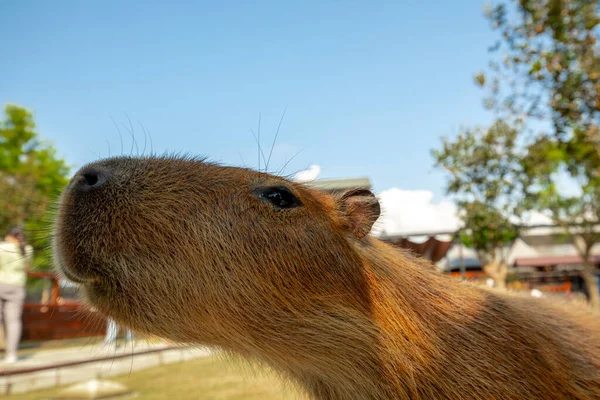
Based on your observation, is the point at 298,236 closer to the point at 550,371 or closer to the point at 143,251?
the point at 143,251

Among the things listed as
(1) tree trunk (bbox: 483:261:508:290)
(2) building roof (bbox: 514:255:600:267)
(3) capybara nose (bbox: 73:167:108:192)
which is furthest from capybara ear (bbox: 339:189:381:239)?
(2) building roof (bbox: 514:255:600:267)

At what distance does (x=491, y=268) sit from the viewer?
20.9 metres

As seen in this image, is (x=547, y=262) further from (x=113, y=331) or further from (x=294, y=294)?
(x=113, y=331)

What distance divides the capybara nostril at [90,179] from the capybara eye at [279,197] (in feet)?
1.74

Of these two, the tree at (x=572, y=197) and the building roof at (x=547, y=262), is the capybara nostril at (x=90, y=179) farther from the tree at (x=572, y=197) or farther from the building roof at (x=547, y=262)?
the building roof at (x=547, y=262)

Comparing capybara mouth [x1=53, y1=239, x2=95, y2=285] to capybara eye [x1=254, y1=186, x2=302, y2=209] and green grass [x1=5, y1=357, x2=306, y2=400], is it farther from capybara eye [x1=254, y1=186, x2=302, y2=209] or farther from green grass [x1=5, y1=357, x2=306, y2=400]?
green grass [x1=5, y1=357, x2=306, y2=400]

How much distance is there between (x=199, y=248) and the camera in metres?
1.56

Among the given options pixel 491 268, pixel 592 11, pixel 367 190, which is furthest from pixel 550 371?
pixel 491 268

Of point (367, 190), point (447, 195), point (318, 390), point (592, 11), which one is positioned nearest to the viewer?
point (318, 390)

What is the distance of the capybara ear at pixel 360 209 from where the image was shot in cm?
193

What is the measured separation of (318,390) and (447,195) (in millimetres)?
21272

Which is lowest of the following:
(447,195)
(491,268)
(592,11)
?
(491,268)

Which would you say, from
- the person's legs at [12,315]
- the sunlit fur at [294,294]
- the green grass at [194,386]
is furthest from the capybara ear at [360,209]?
the person's legs at [12,315]

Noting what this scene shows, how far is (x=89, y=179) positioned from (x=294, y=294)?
0.79 m
